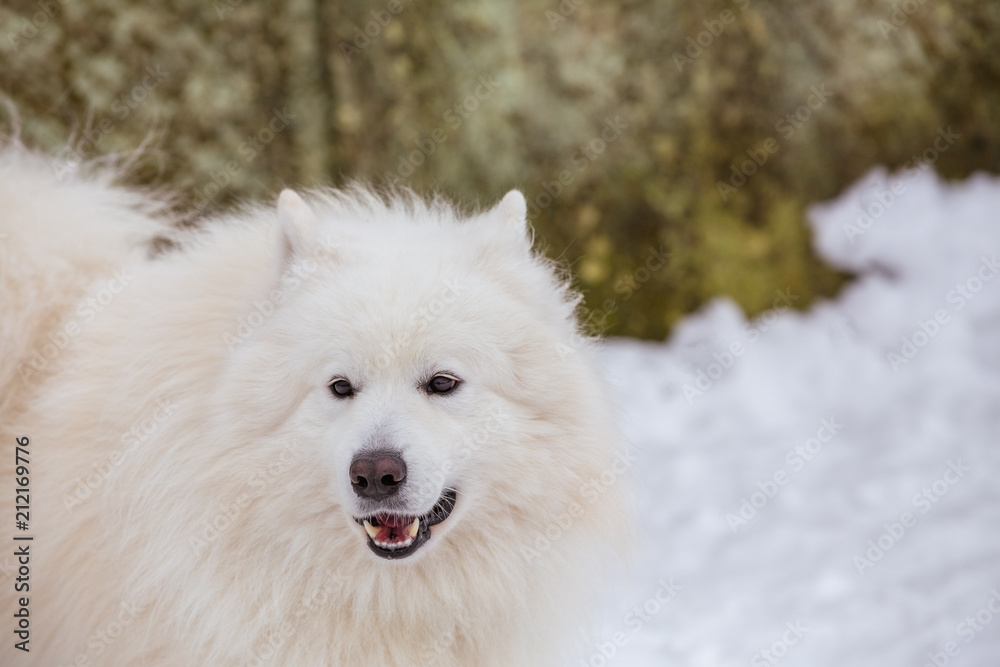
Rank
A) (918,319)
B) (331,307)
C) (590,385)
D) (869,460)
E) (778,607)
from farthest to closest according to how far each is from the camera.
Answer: (918,319) → (869,460) → (778,607) → (590,385) → (331,307)

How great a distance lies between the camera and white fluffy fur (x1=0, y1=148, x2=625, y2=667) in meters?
2.83

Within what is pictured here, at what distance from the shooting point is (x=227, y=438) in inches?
114

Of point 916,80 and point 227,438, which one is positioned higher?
point 916,80

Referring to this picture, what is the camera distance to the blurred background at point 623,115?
6508 mm

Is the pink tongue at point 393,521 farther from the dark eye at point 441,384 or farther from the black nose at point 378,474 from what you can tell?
the dark eye at point 441,384

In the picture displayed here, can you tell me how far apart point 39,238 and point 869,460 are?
4712 millimetres

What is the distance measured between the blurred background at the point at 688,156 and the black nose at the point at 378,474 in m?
3.01

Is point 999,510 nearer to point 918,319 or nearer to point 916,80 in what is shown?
point 918,319

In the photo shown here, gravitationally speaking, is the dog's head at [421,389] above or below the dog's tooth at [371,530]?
above

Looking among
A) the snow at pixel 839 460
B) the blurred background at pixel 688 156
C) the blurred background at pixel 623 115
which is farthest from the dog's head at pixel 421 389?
the blurred background at pixel 623 115

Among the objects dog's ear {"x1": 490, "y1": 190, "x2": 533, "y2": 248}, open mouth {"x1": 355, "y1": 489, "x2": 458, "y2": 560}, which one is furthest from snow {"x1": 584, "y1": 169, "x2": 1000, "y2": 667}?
open mouth {"x1": 355, "y1": 489, "x2": 458, "y2": 560}

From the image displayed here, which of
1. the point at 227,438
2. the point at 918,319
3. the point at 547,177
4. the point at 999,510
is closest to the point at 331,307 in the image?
the point at 227,438

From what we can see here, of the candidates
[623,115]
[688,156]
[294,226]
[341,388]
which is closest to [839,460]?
[688,156]

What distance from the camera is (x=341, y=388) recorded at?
9.25 ft
